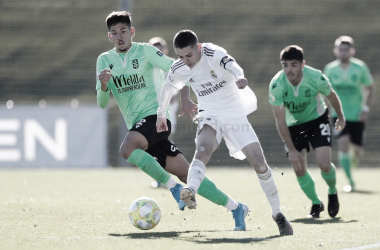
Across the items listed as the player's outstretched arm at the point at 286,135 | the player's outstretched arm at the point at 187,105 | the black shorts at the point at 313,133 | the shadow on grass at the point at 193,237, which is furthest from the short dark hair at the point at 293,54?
the shadow on grass at the point at 193,237

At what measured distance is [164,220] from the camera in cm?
670

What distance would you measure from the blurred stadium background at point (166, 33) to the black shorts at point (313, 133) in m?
12.5

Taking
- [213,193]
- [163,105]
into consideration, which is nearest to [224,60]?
[163,105]

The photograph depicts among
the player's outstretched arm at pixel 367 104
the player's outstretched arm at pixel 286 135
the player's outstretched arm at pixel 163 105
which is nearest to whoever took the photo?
the player's outstretched arm at pixel 163 105

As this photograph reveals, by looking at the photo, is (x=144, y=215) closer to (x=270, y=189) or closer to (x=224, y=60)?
(x=270, y=189)

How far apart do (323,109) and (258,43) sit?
681 inches

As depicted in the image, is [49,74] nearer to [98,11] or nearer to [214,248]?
[98,11]

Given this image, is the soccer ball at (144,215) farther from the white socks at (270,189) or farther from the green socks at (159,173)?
the white socks at (270,189)

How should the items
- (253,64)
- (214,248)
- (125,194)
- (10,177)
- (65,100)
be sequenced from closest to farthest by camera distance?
(214,248), (125,194), (10,177), (65,100), (253,64)

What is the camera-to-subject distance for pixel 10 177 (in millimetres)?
13055

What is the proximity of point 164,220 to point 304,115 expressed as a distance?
2.10m

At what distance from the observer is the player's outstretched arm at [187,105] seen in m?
6.32

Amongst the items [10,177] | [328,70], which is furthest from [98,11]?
[328,70]

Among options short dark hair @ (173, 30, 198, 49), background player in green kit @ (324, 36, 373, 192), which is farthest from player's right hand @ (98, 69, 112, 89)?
background player in green kit @ (324, 36, 373, 192)
